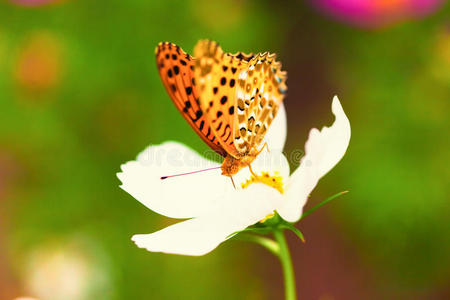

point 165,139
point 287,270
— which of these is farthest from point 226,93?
point 165,139

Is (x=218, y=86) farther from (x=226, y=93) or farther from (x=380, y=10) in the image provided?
(x=380, y=10)

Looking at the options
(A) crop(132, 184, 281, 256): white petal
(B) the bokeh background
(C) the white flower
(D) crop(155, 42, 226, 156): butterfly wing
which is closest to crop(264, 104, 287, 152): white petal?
(C) the white flower

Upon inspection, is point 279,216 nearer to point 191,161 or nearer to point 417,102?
point 191,161

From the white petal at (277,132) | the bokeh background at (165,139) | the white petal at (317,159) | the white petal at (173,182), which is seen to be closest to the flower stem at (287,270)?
the white petal at (317,159)

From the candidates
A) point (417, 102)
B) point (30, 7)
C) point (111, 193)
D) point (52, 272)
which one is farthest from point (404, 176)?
point (30, 7)

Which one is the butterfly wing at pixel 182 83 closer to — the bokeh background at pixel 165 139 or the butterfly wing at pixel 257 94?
the butterfly wing at pixel 257 94

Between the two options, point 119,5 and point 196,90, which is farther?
point 119,5

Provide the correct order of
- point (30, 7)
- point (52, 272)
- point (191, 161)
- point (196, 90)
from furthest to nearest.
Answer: point (30, 7) → point (52, 272) → point (191, 161) → point (196, 90)
